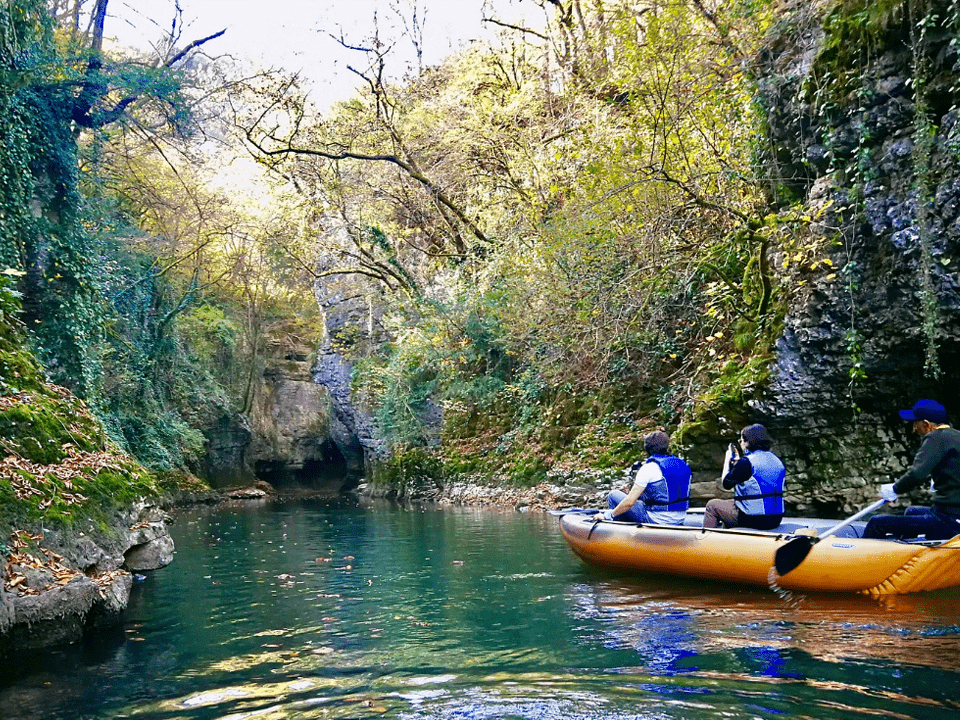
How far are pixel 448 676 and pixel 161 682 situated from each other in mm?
A: 1882

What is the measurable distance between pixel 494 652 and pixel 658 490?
145 inches

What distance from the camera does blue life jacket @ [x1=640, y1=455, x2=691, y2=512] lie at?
8.51 meters

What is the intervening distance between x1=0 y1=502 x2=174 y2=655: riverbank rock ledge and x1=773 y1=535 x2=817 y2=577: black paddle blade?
19.2 feet

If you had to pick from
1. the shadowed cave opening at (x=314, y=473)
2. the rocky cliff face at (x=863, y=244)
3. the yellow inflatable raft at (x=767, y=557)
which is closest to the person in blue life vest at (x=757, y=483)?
the yellow inflatable raft at (x=767, y=557)

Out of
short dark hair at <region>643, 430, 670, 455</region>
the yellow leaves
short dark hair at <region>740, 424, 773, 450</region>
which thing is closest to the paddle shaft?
short dark hair at <region>740, 424, 773, 450</region>

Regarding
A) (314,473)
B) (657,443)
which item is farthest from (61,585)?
(314,473)

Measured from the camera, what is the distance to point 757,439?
307 inches

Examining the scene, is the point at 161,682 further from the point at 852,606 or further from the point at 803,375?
the point at 803,375

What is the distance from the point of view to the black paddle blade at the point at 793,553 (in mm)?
6754

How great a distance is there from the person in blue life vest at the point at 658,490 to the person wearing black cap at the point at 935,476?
2.22 metres

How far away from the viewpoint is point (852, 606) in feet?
20.9

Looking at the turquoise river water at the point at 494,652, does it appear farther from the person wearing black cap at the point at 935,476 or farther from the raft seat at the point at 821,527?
the raft seat at the point at 821,527

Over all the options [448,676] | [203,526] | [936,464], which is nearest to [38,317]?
[203,526]

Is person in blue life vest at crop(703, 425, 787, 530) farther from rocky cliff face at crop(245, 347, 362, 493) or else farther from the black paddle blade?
rocky cliff face at crop(245, 347, 362, 493)
